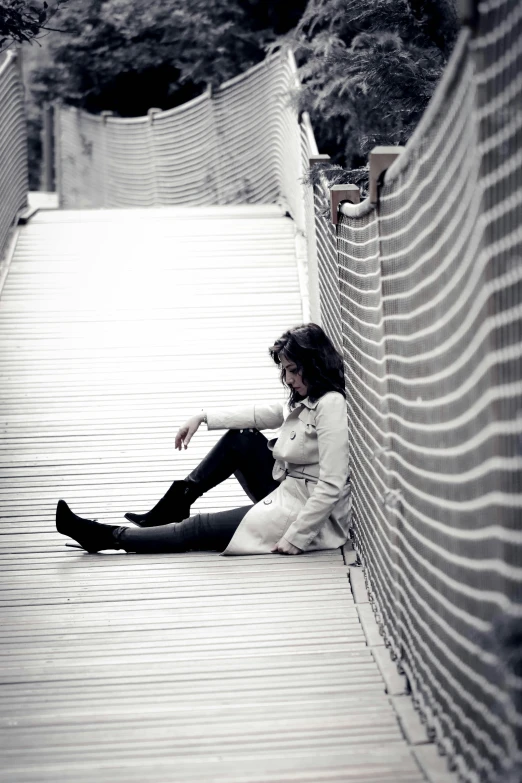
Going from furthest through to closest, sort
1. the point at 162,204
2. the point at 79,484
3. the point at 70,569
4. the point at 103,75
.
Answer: the point at 103,75 → the point at 162,204 → the point at 79,484 → the point at 70,569

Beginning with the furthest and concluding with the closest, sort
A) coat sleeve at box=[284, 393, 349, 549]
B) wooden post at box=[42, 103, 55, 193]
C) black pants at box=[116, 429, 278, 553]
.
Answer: wooden post at box=[42, 103, 55, 193] → black pants at box=[116, 429, 278, 553] → coat sleeve at box=[284, 393, 349, 549]

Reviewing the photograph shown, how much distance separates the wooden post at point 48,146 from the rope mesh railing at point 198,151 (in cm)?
173

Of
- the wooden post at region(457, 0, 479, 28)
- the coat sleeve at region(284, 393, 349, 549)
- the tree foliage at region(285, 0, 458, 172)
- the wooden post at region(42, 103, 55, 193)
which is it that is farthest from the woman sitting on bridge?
the wooden post at region(42, 103, 55, 193)

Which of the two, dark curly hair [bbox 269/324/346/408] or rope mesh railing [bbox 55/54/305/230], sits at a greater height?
rope mesh railing [bbox 55/54/305/230]

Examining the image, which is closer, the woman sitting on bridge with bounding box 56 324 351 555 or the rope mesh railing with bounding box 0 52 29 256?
the woman sitting on bridge with bounding box 56 324 351 555

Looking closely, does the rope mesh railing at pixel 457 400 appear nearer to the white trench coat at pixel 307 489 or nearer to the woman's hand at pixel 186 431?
the white trench coat at pixel 307 489

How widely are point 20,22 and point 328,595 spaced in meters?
3.06

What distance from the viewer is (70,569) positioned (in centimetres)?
454

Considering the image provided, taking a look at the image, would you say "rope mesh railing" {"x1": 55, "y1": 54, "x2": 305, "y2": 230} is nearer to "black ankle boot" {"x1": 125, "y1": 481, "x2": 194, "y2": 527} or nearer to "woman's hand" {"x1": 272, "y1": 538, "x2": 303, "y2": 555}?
"black ankle boot" {"x1": 125, "y1": 481, "x2": 194, "y2": 527}

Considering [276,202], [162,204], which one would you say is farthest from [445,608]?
[162,204]

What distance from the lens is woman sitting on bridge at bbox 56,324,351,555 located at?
444 cm

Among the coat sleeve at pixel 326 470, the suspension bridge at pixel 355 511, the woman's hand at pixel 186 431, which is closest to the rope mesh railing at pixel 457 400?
the suspension bridge at pixel 355 511

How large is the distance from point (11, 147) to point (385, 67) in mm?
4108

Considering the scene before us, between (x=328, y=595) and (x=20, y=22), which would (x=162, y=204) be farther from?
(x=328, y=595)
